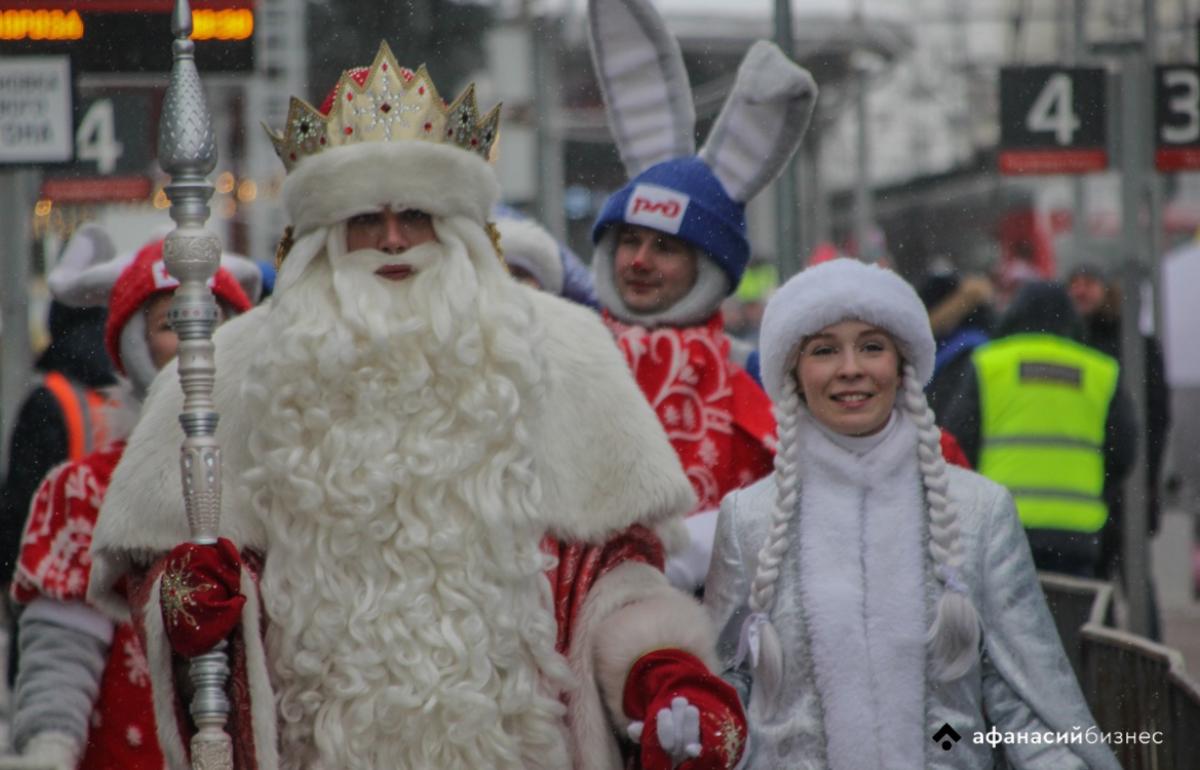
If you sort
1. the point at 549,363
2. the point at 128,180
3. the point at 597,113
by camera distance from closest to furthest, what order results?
1. the point at 549,363
2. the point at 128,180
3. the point at 597,113

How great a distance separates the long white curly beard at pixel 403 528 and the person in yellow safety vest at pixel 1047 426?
13.3 ft

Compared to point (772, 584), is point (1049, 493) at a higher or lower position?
lower

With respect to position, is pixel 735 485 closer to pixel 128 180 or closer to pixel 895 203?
pixel 128 180

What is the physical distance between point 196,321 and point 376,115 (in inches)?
26.0

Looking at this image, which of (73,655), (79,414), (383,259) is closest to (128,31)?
(79,414)

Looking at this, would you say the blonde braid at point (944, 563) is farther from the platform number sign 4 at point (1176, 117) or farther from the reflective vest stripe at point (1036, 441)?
the platform number sign 4 at point (1176, 117)

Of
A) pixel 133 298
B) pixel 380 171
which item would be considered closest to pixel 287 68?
pixel 133 298

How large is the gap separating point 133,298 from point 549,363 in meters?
1.50

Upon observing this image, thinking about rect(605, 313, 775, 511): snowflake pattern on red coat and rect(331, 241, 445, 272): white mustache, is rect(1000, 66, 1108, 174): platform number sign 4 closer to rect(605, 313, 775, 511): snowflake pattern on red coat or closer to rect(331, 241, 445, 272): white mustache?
rect(605, 313, 775, 511): snowflake pattern on red coat

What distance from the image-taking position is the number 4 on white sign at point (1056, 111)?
923cm

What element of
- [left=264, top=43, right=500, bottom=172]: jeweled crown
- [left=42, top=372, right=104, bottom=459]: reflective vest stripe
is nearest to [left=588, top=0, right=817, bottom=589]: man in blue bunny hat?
[left=264, top=43, right=500, bottom=172]: jeweled crown

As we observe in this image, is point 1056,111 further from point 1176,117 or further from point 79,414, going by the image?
point 79,414

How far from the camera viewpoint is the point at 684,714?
388 centimetres

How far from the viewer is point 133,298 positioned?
532 centimetres
